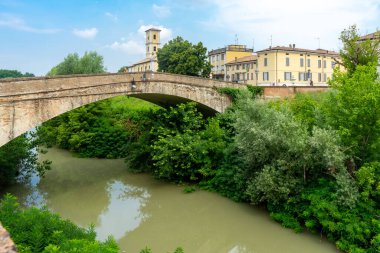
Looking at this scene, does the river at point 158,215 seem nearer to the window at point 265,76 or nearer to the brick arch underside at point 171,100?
the brick arch underside at point 171,100

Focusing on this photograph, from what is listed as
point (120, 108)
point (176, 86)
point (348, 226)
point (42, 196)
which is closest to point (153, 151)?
point (176, 86)

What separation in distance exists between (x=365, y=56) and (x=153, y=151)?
40.1 ft

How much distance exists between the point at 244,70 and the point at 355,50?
1063 inches

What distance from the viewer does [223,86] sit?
67.2 ft

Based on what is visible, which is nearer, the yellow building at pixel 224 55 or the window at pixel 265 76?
the window at pixel 265 76

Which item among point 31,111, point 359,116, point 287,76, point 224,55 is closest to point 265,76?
point 287,76

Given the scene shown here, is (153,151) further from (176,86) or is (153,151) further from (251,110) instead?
(251,110)

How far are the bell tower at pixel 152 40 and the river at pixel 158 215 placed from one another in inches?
2073

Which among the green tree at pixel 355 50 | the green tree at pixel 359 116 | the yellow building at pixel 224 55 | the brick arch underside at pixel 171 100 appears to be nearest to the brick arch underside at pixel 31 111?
the brick arch underside at pixel 171 100

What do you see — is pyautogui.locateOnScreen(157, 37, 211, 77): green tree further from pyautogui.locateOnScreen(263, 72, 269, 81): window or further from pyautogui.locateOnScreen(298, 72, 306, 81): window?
pyautogui.locateOnScreen(298, 72, 306, 81): window

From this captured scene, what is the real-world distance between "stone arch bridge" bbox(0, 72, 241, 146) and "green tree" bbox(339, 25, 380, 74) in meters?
7.04

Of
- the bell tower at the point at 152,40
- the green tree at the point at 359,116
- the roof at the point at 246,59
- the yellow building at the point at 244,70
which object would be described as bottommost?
the green tree at the point at 359,116

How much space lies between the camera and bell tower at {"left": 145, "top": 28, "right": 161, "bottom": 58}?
227 feet

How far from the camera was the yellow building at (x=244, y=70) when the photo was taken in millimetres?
43438
